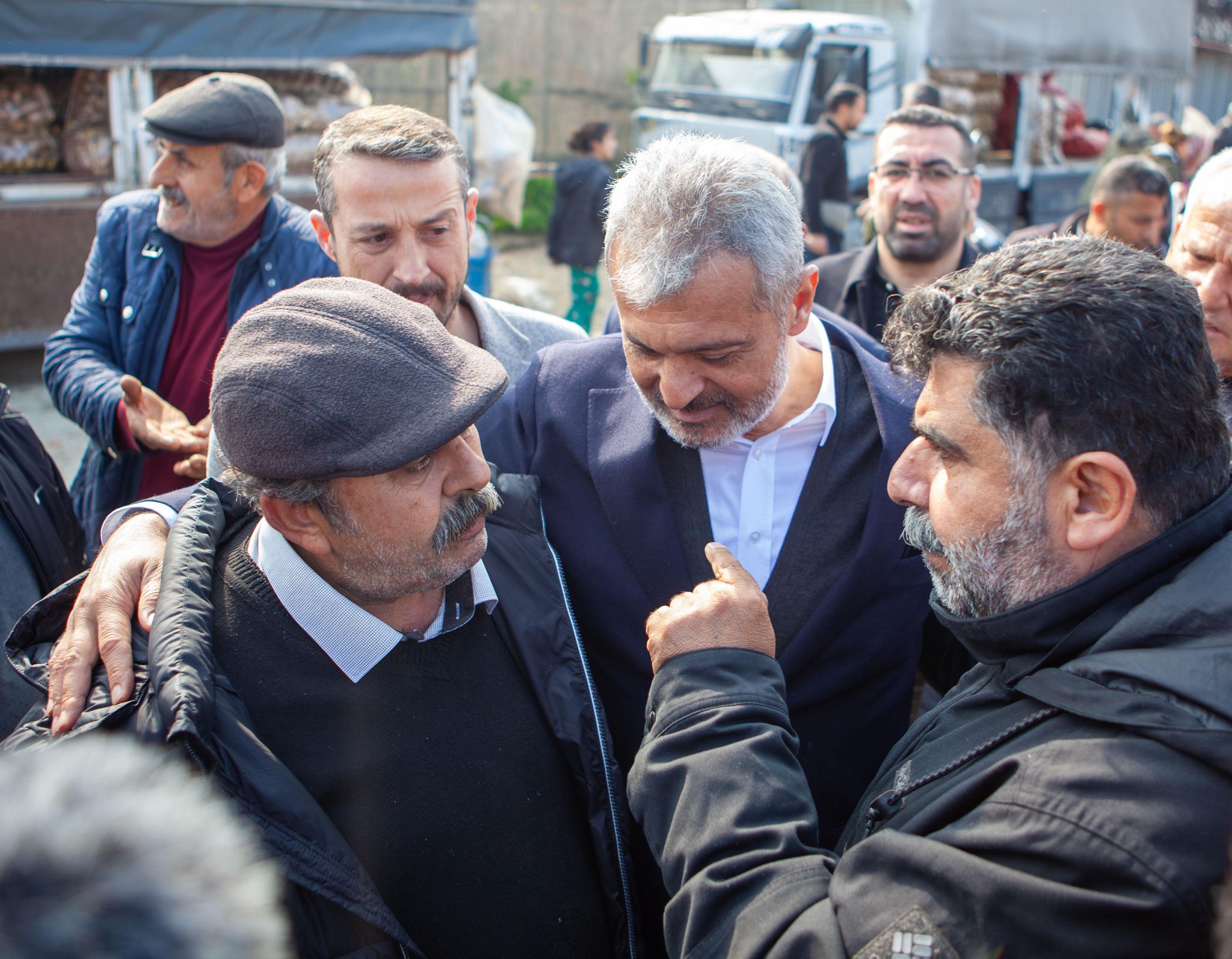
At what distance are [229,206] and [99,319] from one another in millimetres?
578

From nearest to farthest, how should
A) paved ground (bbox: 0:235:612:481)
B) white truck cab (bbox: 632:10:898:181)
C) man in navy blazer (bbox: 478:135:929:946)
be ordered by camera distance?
man in navy blazer (bbox: 478:135:929:946) < paved ground (bbox: 0:235:612:481) < white truck cab (bbox: 632:10:898:181)

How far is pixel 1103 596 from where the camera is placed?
4.23 feet

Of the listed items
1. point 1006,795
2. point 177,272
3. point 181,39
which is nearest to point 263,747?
point 1006,795

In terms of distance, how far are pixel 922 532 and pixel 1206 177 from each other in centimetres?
148

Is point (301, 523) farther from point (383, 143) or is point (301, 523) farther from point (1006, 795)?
point (383, 143)

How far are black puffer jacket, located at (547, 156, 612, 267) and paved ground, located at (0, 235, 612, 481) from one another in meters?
Answer: 0.73

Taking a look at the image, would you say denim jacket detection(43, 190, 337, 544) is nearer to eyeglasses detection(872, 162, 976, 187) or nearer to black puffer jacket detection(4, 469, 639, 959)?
black puffer jacket detection(4, 469, 639, 959)

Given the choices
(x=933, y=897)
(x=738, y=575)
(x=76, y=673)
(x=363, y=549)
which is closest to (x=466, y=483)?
(x=363, y=549)

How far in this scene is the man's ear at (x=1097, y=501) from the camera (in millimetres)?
1269

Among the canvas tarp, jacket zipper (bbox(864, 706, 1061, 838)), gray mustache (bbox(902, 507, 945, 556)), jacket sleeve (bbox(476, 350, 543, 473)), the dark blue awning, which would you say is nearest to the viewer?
jacket zipper (bbox(864, 706, 1061, 838))

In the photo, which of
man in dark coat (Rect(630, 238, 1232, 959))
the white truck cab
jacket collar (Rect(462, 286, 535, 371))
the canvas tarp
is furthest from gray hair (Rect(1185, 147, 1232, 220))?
the canvas tarp

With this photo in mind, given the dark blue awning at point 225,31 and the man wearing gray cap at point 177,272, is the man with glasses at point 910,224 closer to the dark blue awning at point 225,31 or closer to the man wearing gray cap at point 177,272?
the man wearing gray cap at point 177,272

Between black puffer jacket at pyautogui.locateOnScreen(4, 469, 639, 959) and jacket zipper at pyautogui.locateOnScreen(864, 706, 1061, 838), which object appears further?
black puffer jacket at pyautogui.locateOnScreen(4, 469, 639, 959)

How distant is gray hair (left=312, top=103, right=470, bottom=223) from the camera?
2535mm
